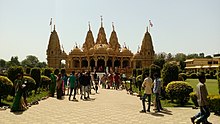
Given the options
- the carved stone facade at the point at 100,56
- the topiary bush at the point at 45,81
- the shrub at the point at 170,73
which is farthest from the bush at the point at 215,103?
the carved stone facade at the point at 100,56

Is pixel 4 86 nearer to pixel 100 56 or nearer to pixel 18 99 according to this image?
pixel 18 99

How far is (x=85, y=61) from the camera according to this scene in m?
74.2

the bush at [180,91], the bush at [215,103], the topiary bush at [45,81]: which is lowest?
the bush at [215,103]

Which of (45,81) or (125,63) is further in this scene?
(125,63)

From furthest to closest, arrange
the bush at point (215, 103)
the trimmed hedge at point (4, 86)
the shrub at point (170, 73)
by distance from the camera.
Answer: the shrub at point (170, 73), the trimmed hedge at point (4, 86), the bush at point (215, 103)

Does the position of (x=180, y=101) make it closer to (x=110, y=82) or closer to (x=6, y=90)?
(x=6, y=90)

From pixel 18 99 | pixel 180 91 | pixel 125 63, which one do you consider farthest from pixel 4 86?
pixel 125 63

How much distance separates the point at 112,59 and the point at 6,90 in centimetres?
5412

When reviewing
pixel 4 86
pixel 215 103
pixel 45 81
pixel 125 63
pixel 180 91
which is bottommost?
pixel 215 103

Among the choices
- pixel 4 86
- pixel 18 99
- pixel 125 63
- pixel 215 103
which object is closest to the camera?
pixel 215 103

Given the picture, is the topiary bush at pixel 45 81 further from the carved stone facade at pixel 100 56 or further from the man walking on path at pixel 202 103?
the carved stone facade at pixel 100 56

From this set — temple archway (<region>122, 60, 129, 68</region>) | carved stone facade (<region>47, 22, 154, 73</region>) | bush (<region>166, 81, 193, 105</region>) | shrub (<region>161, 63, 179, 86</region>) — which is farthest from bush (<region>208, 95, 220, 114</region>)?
temple archway (<region>122, 60, 129, 68</region>)

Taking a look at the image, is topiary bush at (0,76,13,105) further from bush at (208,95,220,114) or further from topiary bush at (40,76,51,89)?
topiary bush at (40,76,51,89)

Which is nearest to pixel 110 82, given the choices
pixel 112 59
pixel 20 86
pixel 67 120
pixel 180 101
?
pixel 180 101
